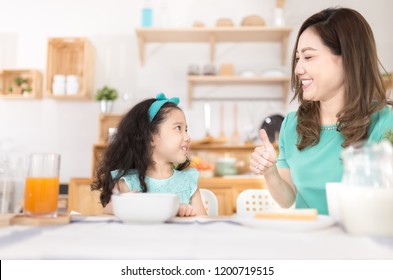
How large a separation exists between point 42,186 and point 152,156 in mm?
540

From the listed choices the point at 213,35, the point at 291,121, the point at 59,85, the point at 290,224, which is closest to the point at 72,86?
the point at 59,85

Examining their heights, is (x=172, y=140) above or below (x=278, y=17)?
below

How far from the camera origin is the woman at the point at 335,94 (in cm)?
93

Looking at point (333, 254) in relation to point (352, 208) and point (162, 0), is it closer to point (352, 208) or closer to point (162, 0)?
point (352, 208)

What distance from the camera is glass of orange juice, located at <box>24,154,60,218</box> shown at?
24.4 inches

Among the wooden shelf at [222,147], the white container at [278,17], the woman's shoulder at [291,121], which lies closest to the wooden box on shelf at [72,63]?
the wooden shelf at [222,147]

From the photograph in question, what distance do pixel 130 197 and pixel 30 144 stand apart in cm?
243

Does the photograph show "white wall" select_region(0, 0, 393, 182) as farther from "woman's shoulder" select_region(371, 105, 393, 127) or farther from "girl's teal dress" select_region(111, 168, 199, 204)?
"woman's shoulder" select_region(371, 105, 393, 127)

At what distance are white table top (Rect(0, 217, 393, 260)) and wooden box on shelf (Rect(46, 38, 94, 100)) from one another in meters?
2.22

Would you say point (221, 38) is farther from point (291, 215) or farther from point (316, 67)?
point (291, 215)

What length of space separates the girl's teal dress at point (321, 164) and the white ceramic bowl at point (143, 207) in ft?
1.64

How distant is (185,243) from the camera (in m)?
0.45

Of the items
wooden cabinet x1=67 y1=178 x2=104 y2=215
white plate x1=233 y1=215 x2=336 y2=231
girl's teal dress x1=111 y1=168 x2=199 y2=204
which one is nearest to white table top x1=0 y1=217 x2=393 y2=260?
white plate x1=233 y1=215 x2=336 y2=231

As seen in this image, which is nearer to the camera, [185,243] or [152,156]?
[185,243]
